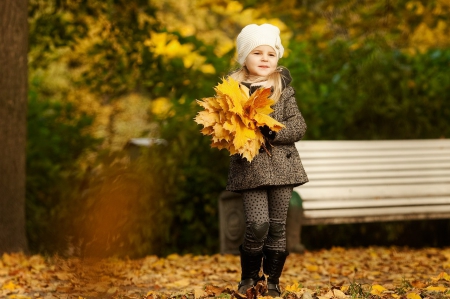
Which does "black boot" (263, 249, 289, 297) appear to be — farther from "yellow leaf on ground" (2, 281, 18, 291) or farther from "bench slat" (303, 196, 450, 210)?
"bench slat" (303, 196, 450, 210)

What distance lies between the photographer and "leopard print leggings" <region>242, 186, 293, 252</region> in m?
3.65

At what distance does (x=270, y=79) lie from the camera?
375 cm

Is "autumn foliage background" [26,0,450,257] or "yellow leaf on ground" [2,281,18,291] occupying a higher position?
"autumn foliage background" [26,0,450,257]

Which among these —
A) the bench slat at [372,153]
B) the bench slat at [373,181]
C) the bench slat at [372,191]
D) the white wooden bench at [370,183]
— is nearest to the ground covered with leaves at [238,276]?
the white wooden bench at [370,183]

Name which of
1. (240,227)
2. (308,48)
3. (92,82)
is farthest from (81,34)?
(240,227)

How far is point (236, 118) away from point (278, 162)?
0.37 m

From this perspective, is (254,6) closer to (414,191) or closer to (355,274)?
(414,191)

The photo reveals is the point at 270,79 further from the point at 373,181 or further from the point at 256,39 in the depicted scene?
the point at 373,181

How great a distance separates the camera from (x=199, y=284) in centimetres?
465

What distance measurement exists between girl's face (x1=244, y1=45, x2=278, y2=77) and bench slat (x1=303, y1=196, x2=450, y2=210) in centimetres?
255

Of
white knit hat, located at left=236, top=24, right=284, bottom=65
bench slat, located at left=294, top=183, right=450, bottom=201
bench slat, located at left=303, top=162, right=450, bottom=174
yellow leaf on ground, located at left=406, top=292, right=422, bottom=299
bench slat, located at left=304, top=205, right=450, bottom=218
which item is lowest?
yellow leaf on ground, located at left=406, top=292, right=422, bottom=299

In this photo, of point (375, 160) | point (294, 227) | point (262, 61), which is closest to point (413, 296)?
point (262, 61)

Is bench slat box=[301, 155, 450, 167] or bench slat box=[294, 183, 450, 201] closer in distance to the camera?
bench slat box=[294, 183, 450, 201]

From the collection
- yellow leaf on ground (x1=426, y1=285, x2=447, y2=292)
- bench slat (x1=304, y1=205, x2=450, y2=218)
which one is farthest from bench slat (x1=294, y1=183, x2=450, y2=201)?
yellow leaf on ground (x1=426, y1=285, x2=447, y2=292)
